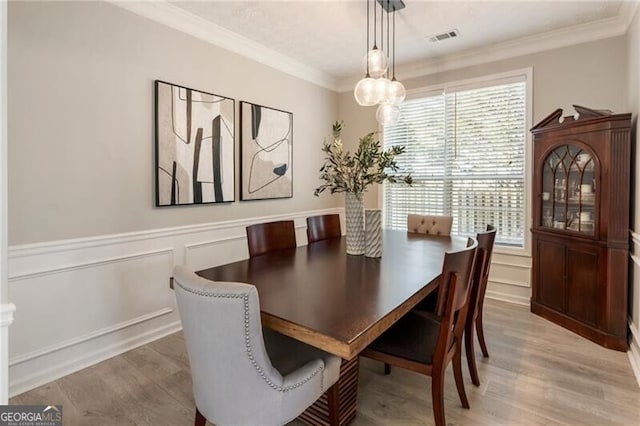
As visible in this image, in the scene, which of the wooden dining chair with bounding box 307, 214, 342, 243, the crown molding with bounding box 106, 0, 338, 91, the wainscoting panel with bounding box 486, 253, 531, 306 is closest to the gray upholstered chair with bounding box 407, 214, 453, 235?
the wooden dining chair with bounding box 307, 214, 342, 243

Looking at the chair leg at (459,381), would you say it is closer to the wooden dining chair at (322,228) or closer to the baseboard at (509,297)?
the wooden dining chair at (322,228)

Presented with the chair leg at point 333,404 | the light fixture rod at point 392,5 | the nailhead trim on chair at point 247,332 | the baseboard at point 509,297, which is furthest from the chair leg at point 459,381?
the light fixture rod at point 392,5

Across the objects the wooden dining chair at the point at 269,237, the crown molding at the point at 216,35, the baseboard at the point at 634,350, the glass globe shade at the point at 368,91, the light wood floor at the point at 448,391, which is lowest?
the light wood floor at the point at 448,391

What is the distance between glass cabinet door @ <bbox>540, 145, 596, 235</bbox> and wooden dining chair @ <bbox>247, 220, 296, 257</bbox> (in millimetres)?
2397

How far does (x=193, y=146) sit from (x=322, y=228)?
1.35 m

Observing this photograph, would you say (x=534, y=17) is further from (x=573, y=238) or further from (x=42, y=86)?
(x=42, y=86)

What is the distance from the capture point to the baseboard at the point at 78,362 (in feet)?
7.16

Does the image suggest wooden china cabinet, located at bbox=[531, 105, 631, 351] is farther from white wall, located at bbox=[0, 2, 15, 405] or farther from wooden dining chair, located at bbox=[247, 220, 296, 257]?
white wall, located at bbox=[0, 2, 15, 405]

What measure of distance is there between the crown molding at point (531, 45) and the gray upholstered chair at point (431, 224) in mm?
1885

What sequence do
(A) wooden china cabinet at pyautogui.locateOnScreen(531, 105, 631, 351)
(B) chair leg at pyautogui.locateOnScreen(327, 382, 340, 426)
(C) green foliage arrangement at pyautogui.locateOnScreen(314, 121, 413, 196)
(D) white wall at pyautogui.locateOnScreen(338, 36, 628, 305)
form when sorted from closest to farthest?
(B) chair leg at pyautogui.locateOnScreen(327, 382, 340, 426), (C) green foliage arrangement at pyautogui.locateOnScreen(314, 121, 413, 196), (A) wooden china cabinet at pyautogui.locateOnScreen(531, 105, 631, 351), (D) white wall at pyautogui.locateOnScreen(338, 36, 628, 305)

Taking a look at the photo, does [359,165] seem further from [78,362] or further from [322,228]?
[78,362]

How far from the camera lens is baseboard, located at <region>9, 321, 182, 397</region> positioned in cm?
218

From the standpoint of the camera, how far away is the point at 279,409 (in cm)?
134

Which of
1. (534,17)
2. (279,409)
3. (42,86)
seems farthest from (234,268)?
(534,17)
